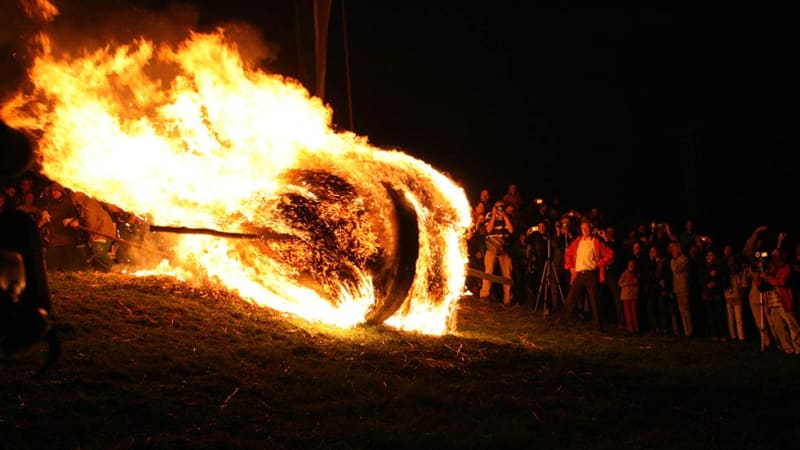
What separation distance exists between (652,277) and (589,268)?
1421 mm

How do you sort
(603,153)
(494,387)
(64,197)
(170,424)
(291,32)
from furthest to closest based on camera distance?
(603,153) < (291,32) < (64,197) < (494,387) < (170,424)

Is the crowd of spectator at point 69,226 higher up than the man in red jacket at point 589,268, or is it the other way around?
the crowd of spectator at point 69,226

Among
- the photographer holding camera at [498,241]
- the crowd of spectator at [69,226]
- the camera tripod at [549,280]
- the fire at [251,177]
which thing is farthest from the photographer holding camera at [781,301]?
the crowd of spectator at [69,226]

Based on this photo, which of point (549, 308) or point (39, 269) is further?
point (549, 308)

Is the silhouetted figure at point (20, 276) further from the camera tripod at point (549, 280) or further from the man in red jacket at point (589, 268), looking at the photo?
the camera tripod at point (549, 280)

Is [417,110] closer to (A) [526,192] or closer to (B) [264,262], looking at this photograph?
(A) [526,192]

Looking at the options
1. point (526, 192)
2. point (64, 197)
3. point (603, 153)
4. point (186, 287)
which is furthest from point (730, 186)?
point (64, 197)

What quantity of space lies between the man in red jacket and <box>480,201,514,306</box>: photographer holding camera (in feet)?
6.56

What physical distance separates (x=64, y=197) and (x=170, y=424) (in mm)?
8458

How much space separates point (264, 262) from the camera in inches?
436

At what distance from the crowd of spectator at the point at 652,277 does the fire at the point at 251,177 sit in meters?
1.98

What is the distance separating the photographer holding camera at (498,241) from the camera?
15680 mm

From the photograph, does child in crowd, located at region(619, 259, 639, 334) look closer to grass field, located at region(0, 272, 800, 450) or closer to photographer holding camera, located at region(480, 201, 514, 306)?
grass field, located at region(0, 272, 800, 450)

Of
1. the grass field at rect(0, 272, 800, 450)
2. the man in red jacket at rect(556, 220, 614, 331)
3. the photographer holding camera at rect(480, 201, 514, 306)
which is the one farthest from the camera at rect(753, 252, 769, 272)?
the photographer holding camera at rect(480, 201, 514, 306)
